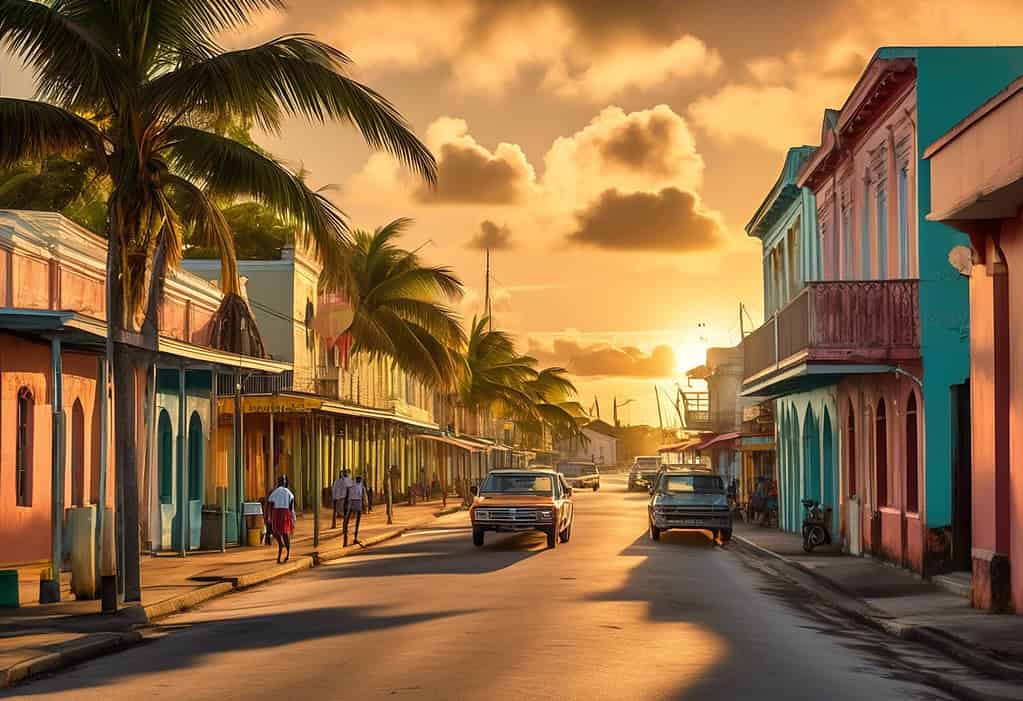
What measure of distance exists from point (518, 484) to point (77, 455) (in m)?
9.79

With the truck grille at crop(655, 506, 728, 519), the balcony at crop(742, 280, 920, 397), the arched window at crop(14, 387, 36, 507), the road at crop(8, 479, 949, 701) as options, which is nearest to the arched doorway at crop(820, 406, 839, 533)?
the truck grille at crop(655, 506, 728, 519)

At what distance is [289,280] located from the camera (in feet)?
167

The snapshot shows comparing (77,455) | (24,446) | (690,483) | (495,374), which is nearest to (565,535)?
(690,483)

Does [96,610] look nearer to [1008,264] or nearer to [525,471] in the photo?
[1008,264]

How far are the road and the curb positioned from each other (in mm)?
226

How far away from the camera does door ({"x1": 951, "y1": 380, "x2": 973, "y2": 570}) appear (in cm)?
2388

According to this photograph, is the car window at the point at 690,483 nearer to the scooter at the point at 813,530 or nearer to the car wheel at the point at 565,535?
the car wheel at the point at 565,535

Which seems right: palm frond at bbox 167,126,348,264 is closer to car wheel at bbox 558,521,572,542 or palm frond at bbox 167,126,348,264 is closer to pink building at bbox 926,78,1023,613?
pink building at bbox 926,78,1023,613

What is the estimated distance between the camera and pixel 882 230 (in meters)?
27.8

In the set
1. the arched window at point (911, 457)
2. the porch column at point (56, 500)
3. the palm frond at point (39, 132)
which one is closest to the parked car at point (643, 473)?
the arched window at point (911, 457)

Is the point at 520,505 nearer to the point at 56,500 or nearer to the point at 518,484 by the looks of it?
the point at 518,484

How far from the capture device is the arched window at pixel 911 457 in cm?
2573

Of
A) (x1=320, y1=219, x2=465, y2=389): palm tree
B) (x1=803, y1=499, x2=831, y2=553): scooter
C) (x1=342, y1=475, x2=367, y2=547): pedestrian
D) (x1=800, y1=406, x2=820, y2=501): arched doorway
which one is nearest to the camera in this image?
(x1=803, y1=499, x2=831, y2=553): scooter

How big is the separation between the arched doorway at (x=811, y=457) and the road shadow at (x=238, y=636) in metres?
20.4
